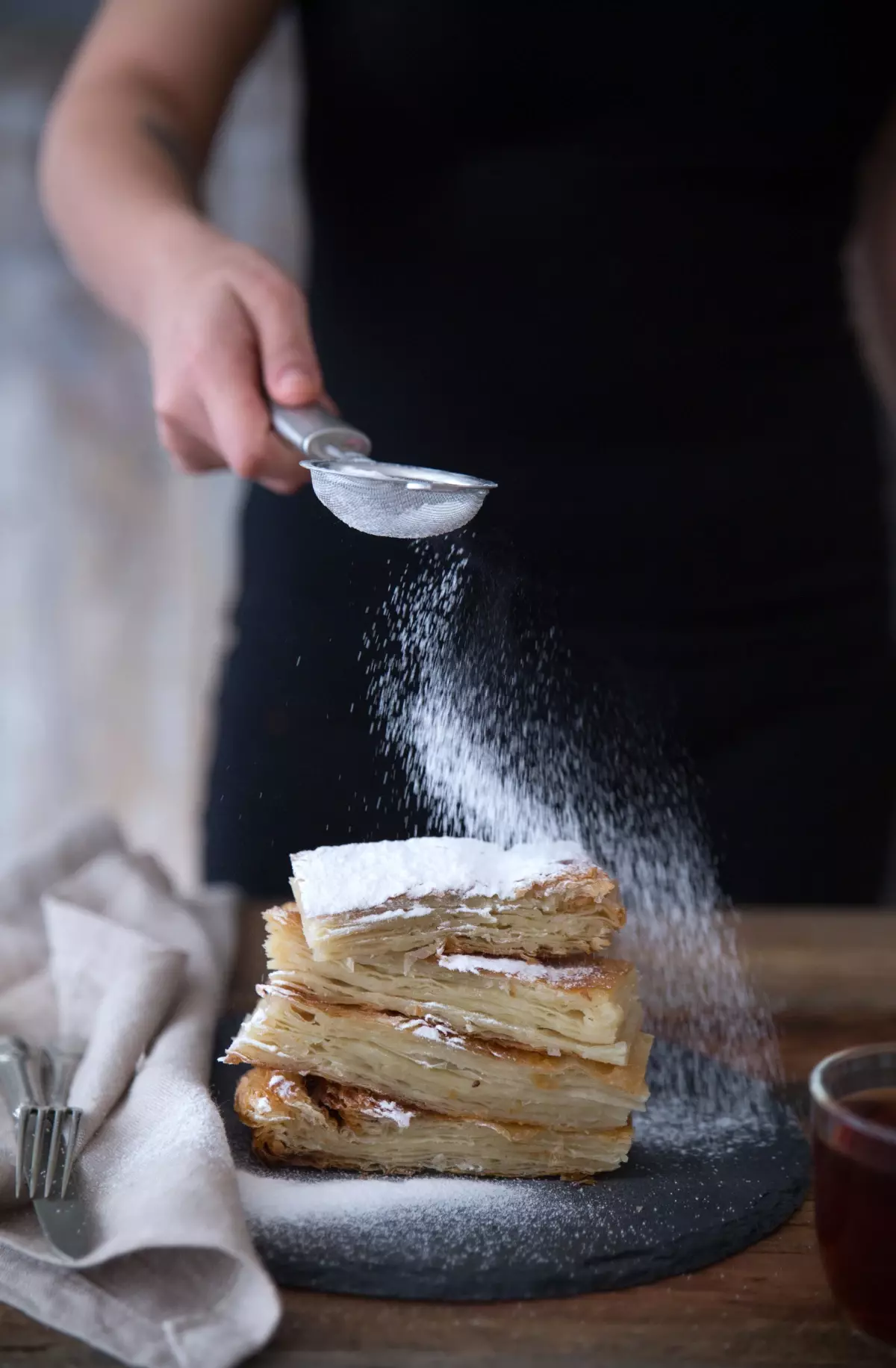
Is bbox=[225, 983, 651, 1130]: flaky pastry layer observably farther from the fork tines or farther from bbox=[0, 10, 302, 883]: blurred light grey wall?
bbox=[0, 10, 302, 883]: blurred light grey wall

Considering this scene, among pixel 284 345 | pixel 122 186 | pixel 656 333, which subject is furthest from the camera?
pixel 656 333

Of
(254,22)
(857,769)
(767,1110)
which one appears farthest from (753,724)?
(254,22)

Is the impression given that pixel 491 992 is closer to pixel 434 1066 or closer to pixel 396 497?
pixel 434 1066

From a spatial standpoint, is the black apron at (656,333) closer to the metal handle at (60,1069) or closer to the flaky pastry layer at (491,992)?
the metal handle at (60,1069)


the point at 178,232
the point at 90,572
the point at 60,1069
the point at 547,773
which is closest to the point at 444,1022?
the point at 547,773

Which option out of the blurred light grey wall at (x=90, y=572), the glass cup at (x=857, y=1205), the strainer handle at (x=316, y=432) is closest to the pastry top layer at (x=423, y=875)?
the glass cup at (x=857, y=1205)

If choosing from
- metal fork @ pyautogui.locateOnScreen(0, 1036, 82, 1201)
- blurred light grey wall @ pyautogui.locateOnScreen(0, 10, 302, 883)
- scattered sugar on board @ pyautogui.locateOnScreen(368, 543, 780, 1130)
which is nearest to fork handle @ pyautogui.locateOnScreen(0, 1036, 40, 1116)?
metal fork @ pyautogui.locateOnScreen(0, 1036, 82, 1201)

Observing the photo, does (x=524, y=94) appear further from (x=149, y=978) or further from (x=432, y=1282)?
(x=432, y=1282)
